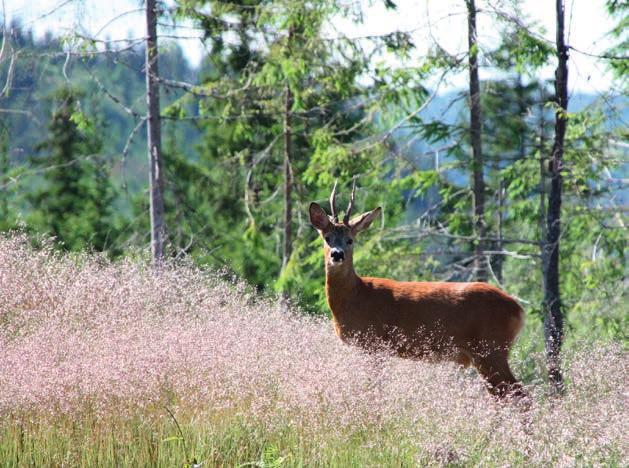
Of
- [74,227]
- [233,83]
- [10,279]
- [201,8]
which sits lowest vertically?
[74,227]

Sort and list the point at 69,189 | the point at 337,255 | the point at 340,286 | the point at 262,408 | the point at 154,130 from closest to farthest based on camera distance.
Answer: the point at 262,408 < the point at 337,255 < the point at 340,286 < the point at 154,130 < the point at 69,189

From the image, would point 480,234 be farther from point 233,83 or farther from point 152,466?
point 152,466

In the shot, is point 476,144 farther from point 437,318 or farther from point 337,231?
point 437,318

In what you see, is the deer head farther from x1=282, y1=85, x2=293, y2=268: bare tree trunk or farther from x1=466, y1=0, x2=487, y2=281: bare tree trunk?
x1=282, y1=85, x2=293, y2=268: bare tree trunk

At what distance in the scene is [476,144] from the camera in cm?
1354

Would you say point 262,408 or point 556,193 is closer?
point 262,408

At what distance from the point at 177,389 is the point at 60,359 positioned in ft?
2.45

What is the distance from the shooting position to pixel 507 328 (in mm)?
8250

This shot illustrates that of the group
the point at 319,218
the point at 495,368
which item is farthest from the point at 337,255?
the point at 495,368

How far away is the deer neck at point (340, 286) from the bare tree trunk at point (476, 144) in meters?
3.37

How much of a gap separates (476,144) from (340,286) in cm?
563

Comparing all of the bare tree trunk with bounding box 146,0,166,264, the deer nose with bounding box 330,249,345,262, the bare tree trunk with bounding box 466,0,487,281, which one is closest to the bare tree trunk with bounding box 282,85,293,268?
the bare tree trunk with bounding box 146,0,166,264

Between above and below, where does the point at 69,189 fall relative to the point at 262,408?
below

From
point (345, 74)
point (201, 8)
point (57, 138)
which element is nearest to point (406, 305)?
point (345, 74)
